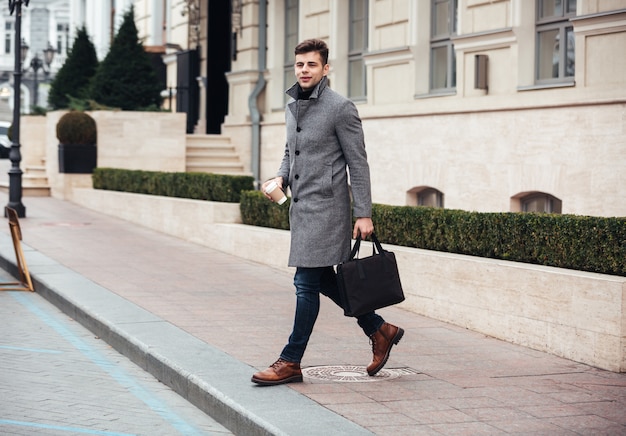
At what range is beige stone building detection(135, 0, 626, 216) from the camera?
41.3 ft

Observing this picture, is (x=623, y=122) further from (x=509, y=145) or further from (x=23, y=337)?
(x=23, y=337)

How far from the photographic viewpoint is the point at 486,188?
14547 millimetres

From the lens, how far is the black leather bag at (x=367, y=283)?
23.2ft

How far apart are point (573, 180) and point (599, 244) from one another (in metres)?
4.23

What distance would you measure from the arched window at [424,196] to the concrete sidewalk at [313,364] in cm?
338

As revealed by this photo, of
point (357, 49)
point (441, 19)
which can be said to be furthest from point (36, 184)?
point (441, 19)

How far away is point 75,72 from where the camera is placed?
31.0 meters

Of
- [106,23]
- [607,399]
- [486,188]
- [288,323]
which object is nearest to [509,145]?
[486,188]

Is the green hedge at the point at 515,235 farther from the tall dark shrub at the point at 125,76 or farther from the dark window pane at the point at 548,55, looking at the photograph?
the tall dark shrub at the point at 125,76

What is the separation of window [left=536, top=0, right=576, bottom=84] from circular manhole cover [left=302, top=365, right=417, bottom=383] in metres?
6.83

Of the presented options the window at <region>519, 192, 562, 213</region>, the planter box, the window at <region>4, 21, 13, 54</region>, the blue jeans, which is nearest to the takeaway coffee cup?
the blue jeans

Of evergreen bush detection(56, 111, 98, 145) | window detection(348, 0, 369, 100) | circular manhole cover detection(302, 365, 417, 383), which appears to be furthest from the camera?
evergreen bush detection(56, 111, 98, 145)

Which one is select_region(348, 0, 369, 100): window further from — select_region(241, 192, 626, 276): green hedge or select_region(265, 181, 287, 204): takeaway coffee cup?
select_region(265, 181, 287, 204): takeaway coffee cup

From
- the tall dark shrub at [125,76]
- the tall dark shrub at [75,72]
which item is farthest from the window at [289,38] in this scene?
the tall dark shrub at [75,72]
